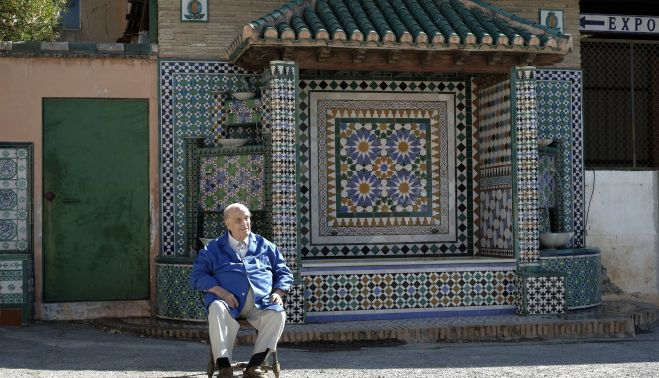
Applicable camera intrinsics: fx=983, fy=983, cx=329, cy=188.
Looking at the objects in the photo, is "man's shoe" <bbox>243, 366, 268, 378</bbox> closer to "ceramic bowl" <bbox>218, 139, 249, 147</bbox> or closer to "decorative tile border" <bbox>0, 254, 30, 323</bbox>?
"ceramic bowl" <bbox>218, 139, 249, 147</bbox>

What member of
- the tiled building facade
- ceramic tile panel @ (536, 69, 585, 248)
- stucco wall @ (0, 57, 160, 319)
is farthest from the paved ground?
ceramic tile panel @ (536, 69, 585, 248)

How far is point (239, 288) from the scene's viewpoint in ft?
23.2

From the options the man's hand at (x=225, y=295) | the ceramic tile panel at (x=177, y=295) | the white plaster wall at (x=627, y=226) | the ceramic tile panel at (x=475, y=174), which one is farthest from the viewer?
the white plaster wall at (x=627, y=226)

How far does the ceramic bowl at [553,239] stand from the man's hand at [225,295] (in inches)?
204

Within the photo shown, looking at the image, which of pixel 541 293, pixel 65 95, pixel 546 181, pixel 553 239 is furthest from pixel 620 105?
pixel 65 95

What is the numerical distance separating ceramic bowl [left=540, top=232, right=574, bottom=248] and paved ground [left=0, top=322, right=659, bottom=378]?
1.52 metres

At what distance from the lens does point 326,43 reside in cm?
988

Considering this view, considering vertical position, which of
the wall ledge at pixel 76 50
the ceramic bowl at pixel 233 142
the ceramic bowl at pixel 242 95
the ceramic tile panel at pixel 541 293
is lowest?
the ceramic tile panel at pixel 541 293

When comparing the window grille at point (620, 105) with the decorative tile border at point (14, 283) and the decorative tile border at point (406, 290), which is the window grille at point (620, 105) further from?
the decorative tile border at point (14, 283)

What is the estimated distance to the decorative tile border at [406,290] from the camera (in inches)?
404

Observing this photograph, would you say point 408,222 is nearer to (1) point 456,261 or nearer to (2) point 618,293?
(1) point 456,261

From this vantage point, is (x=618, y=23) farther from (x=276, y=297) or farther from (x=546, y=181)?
(x=276, y=297)

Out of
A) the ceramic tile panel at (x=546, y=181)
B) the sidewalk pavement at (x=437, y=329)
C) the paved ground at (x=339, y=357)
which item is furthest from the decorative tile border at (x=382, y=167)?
the paved ground at (x=339, y=357)

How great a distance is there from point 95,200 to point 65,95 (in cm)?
121
